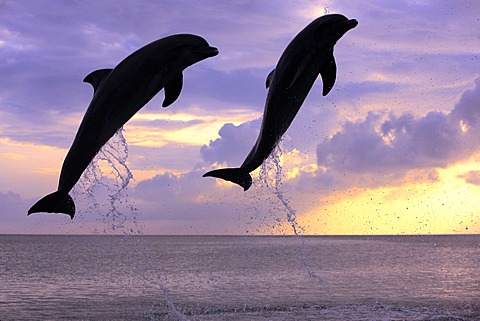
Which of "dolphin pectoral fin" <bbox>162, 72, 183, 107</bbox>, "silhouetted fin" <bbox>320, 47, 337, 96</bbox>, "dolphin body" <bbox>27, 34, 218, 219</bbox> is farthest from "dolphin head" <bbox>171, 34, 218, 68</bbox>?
"silhouetted fin" <bbox>320, 47, 337, 96</bbox>

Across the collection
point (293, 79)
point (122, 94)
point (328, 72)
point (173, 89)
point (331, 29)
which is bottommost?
point (122, 94)

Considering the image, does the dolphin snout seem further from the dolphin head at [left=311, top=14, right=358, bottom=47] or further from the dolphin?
the dolphin head at [left=311, top=14, right=358, bottom=47]

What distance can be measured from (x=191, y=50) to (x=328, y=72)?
2.66m

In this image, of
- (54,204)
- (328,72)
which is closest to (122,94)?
(54,204)

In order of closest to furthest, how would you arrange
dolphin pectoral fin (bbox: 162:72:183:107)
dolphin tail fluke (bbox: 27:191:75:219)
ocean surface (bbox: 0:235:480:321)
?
1. dolphin tail fluke (bbox: 27:191:75:219)
2. dolphin pectoral fin (bbox: 162:72:183:107)
3. ocean surface (bbox: 0:235:480:321)

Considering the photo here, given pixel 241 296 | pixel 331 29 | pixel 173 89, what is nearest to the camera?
pixel 331 29

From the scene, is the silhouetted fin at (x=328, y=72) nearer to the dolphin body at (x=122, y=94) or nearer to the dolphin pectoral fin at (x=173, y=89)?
the dolphin body at (x=122, y=94)

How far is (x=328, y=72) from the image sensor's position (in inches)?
449

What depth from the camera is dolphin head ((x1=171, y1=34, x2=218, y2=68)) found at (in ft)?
35.4

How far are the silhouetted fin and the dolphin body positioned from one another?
211 centimetres

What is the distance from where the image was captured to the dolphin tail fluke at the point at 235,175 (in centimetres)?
1130

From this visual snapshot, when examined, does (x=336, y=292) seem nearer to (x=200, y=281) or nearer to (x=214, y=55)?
(x=200, y=281)

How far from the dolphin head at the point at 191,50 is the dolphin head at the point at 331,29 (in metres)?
1.89

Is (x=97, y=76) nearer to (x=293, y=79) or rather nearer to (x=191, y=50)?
(x=191, y=50)
